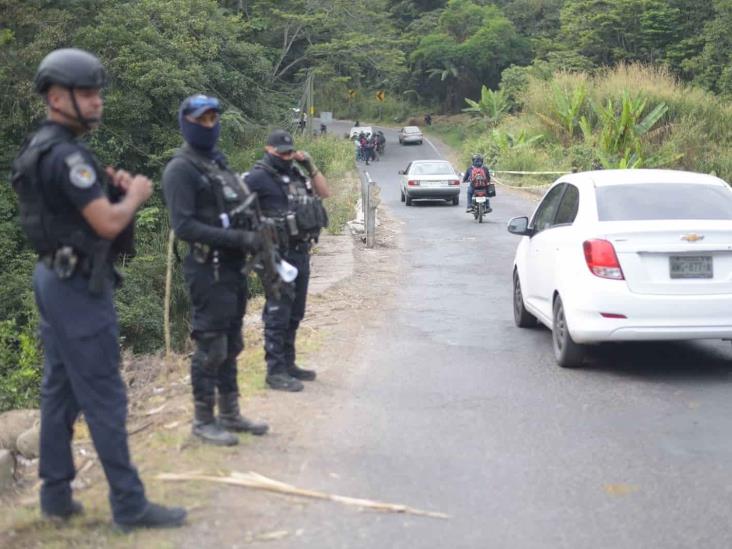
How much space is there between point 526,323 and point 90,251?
7034mm

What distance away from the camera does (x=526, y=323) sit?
10.7 m

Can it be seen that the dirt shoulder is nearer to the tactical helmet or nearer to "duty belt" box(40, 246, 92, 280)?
"duty belt" box(40, 246, 92, 280)

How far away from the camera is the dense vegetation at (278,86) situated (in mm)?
23562

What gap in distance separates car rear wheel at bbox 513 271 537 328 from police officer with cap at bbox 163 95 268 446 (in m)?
5.35

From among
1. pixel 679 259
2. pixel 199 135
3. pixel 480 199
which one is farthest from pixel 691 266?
pixel 480 199

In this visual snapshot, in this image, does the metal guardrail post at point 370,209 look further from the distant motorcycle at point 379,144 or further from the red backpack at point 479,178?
the distant motorcycle at point 379,144

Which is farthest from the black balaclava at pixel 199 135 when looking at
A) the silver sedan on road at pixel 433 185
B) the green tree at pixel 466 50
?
the green tree at pixel 466 50

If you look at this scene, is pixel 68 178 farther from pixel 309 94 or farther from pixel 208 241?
pixel 309 94

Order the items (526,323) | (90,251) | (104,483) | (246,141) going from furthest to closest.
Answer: (246,141), (526,323), (104,483), (90,251)

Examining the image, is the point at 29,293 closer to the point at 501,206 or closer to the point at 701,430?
the point at 501,206

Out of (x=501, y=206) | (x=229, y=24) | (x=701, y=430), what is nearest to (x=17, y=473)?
(x=701, y=430)

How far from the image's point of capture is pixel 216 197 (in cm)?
562

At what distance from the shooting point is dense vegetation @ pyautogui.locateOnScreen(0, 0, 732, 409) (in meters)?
23.6

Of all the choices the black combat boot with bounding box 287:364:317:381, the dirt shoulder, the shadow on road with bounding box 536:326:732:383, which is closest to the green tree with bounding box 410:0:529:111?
the dirt shoulder
